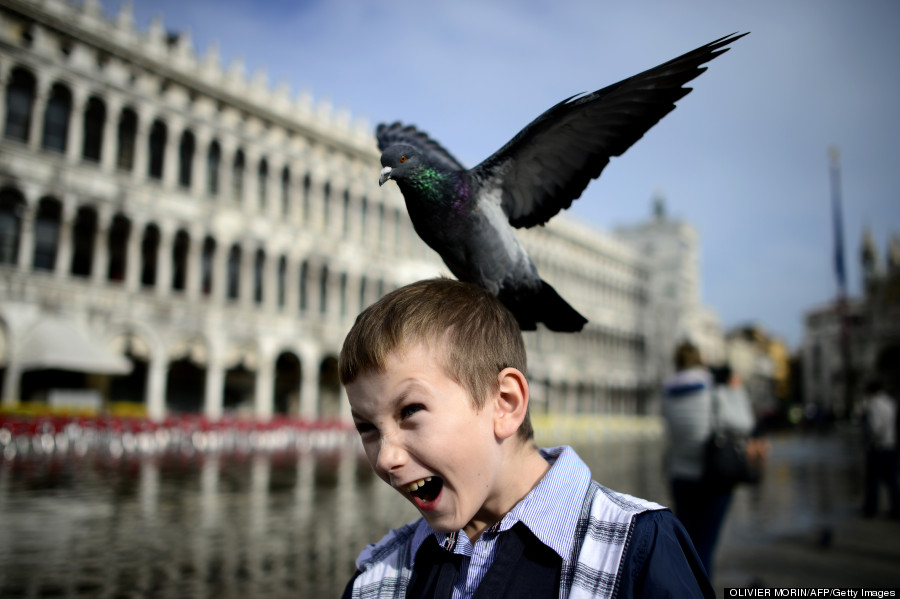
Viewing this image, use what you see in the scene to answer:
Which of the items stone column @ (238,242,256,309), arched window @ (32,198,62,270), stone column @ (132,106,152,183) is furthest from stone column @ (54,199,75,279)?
stone column @ (238,242,256,309)

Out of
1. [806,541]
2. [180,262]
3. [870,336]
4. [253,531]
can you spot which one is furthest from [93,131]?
[870,336]

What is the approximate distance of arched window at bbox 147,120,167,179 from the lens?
26.4 metres

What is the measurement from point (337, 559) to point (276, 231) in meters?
25.1

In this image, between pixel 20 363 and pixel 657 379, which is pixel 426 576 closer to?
pixel 20 363

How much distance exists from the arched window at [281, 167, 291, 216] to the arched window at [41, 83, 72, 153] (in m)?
9.33

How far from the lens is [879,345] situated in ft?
182

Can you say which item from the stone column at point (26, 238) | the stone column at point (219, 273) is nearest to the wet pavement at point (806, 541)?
the stone column at point (219, 273)

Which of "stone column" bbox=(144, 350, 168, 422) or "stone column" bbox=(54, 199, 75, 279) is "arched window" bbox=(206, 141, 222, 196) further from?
"stone column" bbox=(144, 350, 168, 422)

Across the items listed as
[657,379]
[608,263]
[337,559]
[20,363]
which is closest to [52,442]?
[20,363]

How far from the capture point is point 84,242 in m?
24.4

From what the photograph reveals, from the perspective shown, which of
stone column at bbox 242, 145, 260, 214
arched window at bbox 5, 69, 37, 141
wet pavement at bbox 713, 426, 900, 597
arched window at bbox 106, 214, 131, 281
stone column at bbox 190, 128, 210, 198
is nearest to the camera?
wet pavement at bbox 713, 426, 900, 597

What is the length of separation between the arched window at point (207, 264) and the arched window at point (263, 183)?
3.37m

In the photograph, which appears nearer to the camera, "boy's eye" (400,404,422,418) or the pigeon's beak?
"boy's eye" (400,404,422,418)

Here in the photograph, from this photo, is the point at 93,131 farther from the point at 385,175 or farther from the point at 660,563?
the point at 660,563
